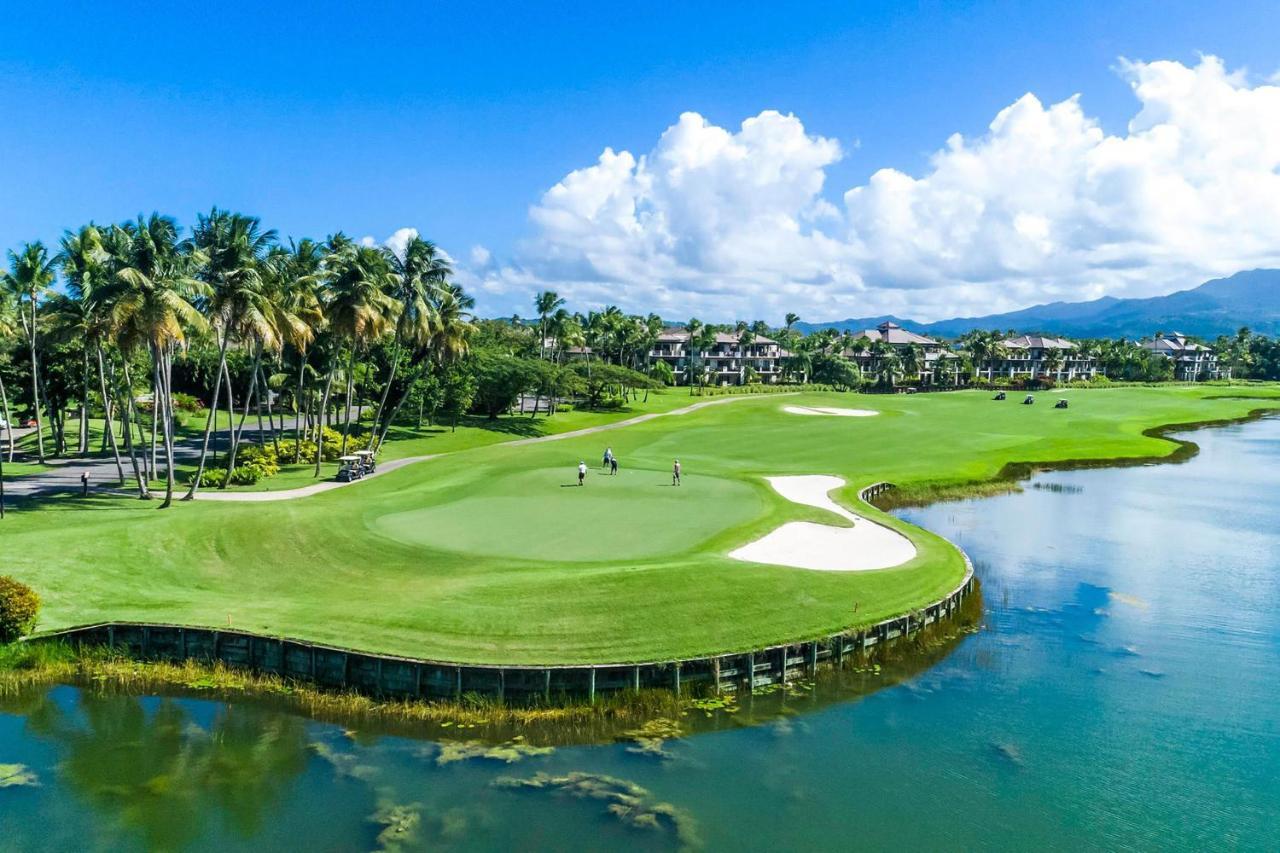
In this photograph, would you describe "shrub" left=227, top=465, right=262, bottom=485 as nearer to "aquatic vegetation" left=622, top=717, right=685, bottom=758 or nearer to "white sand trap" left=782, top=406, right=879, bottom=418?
"aquatic vegetation" left=622, top=717, right=685, bottom=758

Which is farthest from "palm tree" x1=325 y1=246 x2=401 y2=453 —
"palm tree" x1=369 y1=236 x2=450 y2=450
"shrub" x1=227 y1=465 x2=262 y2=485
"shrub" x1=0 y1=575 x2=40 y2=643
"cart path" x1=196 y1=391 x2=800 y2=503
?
"shrub" x1=0 y1=575 x2=40 y2=643

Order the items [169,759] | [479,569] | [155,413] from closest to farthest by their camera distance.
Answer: [169,759] → [479,569] → [155,413]

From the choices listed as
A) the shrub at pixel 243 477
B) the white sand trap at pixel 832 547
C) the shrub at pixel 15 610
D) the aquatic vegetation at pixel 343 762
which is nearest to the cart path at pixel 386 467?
the shrub at pixel 243 477

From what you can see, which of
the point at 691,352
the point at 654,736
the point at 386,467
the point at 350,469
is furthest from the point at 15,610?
the point at 691,352

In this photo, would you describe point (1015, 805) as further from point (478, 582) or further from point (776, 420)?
point (776, 420)

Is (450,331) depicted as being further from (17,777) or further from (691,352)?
(691,352)
